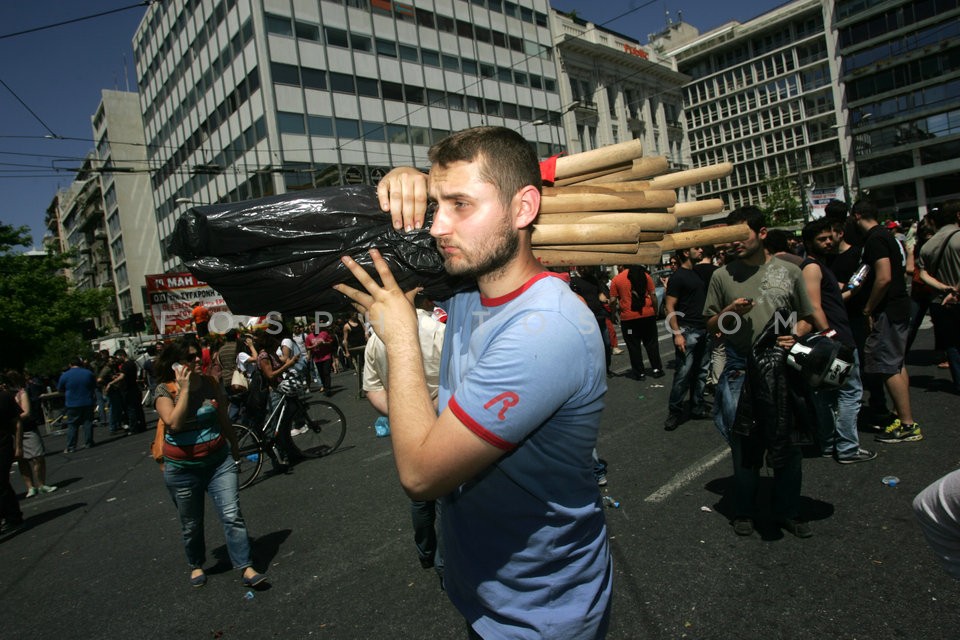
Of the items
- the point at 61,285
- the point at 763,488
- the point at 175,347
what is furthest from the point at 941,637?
the point at 61,285

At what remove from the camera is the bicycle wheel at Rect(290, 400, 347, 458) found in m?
7.79

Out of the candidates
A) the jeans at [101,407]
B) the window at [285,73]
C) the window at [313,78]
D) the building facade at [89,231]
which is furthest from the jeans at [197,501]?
the building facade at [89,231]

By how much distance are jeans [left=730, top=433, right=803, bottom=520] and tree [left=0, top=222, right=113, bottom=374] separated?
1467 inches

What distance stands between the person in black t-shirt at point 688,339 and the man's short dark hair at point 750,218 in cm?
213

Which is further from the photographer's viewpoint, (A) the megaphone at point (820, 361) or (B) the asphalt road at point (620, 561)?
(A) the megaphone at point (820, 361)

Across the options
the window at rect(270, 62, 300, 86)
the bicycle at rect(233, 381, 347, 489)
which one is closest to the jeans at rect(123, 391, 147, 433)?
the bicycle at rect(233, 381, 347, 489)

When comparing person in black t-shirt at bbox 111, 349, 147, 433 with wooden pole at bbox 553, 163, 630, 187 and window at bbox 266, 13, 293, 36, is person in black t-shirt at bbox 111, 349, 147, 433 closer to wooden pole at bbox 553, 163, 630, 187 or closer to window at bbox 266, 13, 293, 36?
wooden pole at bbox 553, 163, 630, 187

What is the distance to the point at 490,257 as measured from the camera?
1.55 meters

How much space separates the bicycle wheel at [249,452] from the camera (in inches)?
276

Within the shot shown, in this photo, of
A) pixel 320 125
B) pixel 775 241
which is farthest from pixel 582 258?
pixel 320 125

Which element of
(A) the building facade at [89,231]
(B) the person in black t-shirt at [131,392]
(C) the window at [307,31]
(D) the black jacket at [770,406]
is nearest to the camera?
(D) the black jacket at [770,406]

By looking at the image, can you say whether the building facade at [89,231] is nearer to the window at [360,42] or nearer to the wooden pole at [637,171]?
the window at [360,42]

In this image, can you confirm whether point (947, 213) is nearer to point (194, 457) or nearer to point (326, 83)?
point (194, 457)

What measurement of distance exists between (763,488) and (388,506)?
3182 millimetres
